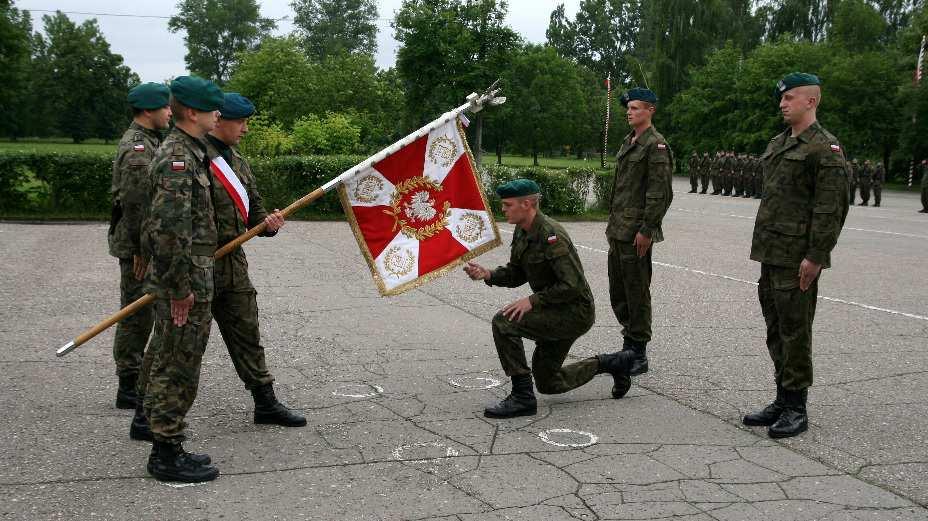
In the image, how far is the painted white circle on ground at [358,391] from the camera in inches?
236

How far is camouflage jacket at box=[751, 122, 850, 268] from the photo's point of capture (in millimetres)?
5156

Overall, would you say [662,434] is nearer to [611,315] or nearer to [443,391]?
[443,391]

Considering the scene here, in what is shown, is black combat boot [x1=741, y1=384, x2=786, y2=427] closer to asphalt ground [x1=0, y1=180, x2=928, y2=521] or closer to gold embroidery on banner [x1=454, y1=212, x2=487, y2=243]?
asphalt ground [x1=0, y1=180, x2=928, y2=521]

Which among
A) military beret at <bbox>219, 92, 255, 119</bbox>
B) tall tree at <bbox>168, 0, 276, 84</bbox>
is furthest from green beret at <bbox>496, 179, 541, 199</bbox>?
tall tree at <bbox>168, 0, 276, 84</bbox>

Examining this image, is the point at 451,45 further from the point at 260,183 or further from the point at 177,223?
the point at 177,223

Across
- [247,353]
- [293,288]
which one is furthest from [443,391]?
[293,288]

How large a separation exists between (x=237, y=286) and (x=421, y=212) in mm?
1319

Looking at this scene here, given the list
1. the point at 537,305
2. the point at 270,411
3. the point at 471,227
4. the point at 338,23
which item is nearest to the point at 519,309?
the point at 537,305

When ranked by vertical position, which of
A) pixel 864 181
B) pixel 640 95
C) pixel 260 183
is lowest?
pixel 260 183

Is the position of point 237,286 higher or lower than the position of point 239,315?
higher

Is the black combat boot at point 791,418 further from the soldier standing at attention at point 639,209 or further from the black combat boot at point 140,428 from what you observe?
the black combat boot at point 140,428

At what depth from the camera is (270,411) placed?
5312 mm

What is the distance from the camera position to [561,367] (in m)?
5.80

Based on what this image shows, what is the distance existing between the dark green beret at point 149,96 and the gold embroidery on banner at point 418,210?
5.28 ft
